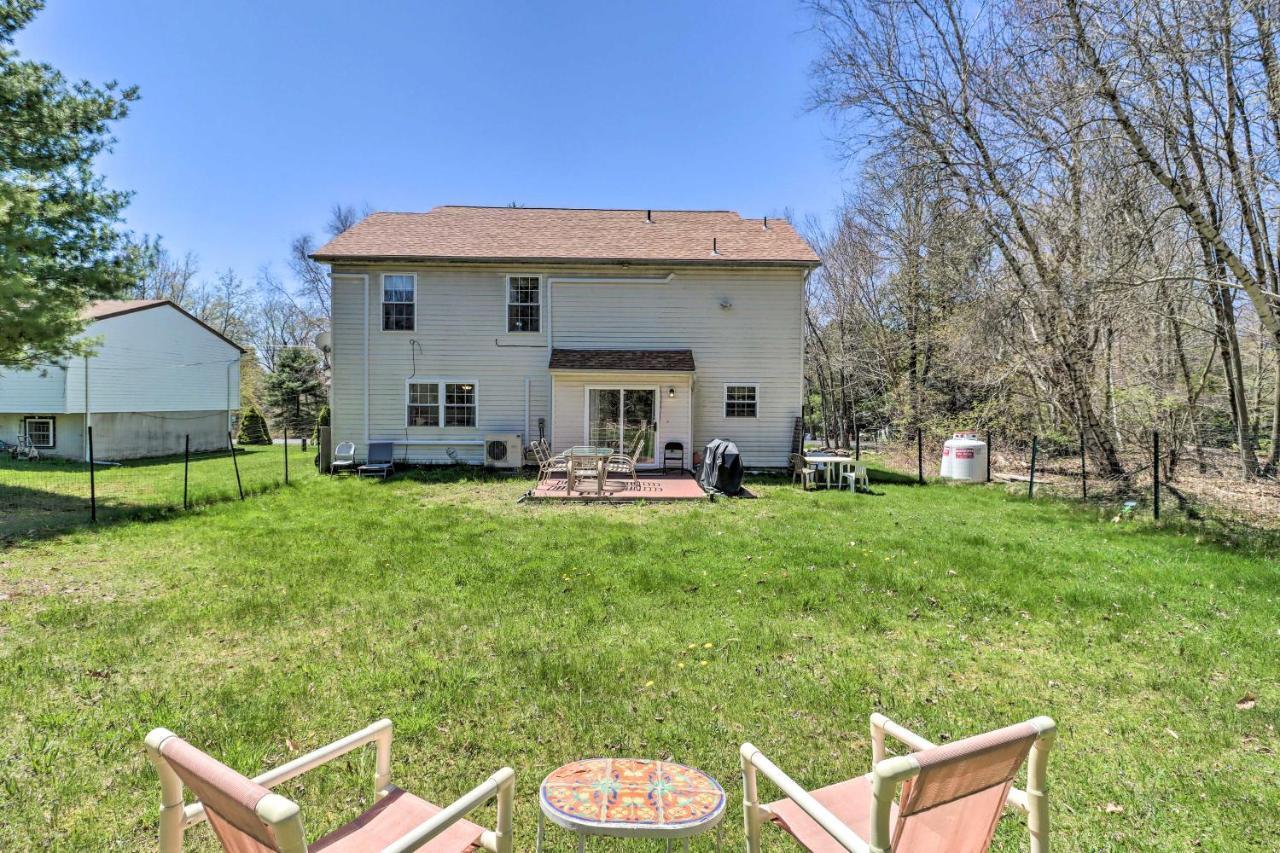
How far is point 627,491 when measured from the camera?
12.2m

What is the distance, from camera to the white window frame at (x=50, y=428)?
20219 mm

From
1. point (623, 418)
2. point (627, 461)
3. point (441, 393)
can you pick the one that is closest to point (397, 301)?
point (441, 393)

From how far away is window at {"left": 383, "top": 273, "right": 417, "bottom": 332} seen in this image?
1567 centimetres

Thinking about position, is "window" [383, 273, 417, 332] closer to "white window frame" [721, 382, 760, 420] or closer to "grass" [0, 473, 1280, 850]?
"white window frame" [721, 382, 760, 420]

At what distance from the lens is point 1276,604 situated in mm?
5617

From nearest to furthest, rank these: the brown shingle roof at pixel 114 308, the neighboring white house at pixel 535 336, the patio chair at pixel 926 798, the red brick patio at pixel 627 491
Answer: the patio chair at pixel 926 798 → the red brick patio at pixel 627 491 → the neighboring white house at pixel 535 336 → the brown shingle roof at pixel 114 308

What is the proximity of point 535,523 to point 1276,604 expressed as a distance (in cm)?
824

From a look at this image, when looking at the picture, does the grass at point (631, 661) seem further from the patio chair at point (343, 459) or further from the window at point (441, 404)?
the window at point (441, 404)

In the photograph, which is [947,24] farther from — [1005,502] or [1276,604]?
[1276,604]

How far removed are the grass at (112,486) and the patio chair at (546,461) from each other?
5.40 m

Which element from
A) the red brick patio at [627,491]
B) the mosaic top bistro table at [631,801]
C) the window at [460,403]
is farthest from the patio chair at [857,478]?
the mosaic top bistro table at [631,801]

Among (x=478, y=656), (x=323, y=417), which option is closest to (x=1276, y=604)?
(x=478, y=656)

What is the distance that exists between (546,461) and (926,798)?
41.0 ft

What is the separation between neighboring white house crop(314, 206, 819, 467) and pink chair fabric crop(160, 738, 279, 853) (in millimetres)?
13871
